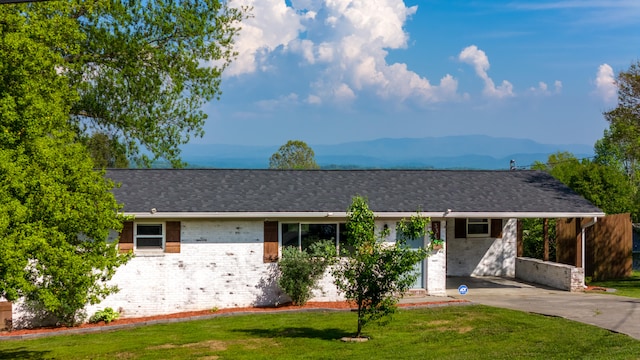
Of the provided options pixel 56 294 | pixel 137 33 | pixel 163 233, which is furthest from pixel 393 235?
pixel 137 33

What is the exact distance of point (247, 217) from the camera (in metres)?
20.4

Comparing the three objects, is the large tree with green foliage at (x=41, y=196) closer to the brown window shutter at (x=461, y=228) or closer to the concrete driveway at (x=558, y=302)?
the concrete driveway at (x=558, y=302)

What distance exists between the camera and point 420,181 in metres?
24.0

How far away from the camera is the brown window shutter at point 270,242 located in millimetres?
20547

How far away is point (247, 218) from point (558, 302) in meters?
9.73

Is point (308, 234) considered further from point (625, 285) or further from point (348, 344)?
point (625, 285)

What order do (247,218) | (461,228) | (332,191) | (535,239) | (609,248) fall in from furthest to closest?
(535,239)
(609,248)
(461,228)
(332,191)
(247,218)

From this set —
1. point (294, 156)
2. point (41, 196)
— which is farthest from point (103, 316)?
point (294, 156)

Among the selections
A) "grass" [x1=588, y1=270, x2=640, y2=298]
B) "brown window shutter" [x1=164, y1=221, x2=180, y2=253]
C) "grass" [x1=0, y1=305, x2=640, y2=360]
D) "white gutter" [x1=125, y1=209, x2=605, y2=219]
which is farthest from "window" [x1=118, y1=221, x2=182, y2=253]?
"grass" [x1=588, y1=270, x2=640, y2=298]

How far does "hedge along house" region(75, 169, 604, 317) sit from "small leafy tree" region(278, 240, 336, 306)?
54 cm

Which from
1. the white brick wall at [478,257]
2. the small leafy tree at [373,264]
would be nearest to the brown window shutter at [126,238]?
the small leafy tree at [373,264]

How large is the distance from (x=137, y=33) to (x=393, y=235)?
16.1m

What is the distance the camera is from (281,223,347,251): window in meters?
20.9

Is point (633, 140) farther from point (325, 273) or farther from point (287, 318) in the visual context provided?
point (287, 318)
